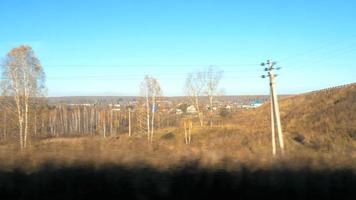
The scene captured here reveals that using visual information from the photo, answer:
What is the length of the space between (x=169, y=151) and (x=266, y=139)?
35343 millimetres

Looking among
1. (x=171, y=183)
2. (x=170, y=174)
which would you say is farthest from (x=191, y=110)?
(x=171, y=183)

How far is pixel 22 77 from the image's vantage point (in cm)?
4403

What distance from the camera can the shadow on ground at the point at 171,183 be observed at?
24.4ft

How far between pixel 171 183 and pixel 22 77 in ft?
129

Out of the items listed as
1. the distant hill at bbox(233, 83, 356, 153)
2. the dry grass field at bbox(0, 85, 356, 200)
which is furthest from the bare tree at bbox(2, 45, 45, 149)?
the dry grass field at bbox(0, 85, 356, 200)

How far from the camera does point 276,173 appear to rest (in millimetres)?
8039

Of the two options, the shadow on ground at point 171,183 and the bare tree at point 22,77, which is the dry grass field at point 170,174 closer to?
the shadow on ground at point 171,183

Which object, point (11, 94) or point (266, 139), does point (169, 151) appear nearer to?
point (266, 139)

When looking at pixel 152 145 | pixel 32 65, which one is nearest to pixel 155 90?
pixel 32 65

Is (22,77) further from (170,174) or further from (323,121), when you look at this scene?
(170,174)

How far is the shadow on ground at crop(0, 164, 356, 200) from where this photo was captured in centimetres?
743

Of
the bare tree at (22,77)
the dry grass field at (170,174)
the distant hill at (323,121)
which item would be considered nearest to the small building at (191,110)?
the distant hill at (323,121)

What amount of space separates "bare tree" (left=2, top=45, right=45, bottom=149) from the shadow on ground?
123ft

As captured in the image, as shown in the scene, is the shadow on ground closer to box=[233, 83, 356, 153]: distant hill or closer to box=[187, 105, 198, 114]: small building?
box=[233, 83, 356, 153]: distant hill
